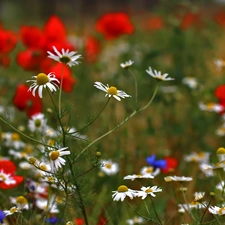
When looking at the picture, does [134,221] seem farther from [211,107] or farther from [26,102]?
[211,107]

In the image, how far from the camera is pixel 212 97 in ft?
6.63

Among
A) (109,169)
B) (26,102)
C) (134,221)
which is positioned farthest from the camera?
(26,102)

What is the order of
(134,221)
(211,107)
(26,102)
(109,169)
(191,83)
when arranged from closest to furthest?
1. (134,221)
2. (109,169)
3. (26,102)
4. (211,107)
5. (191,83)

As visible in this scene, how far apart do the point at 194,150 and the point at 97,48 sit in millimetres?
934

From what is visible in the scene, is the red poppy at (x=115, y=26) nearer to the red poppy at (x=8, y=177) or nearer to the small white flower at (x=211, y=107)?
the small white flower at (x=211, y=107)

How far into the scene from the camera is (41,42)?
6.14 feet

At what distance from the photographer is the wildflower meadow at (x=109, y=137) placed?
1.01 m

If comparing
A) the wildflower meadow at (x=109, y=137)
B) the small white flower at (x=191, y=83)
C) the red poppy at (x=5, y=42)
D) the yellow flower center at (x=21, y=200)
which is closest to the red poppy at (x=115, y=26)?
the wildflower meadow at (x=109, y=137)

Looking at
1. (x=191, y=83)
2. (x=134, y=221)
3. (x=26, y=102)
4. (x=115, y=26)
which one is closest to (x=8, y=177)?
(x=134, y=221)

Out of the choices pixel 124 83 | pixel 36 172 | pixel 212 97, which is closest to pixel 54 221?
pixel 36 172

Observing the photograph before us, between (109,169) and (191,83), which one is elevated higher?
(191,83)

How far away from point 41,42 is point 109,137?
0.38 m

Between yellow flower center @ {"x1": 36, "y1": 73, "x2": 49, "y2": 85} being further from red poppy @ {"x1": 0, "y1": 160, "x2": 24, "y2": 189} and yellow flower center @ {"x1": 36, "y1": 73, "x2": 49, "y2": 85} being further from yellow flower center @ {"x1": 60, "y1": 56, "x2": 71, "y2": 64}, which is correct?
red poppy @ {"x1": 0, "y1": 160, "x2": 24, "y2": 189}

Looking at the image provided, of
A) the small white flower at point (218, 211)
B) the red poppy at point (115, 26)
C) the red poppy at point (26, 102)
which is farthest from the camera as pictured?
the red poppy at point (115, 26)
